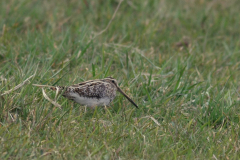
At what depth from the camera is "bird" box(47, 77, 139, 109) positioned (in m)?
4.87

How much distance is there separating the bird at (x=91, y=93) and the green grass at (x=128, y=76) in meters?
0.13

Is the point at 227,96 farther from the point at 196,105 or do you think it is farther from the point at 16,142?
the point at 16,142

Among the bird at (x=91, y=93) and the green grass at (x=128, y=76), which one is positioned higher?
the bird at (x=91, y=93)

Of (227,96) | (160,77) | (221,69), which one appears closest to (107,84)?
(160,77)

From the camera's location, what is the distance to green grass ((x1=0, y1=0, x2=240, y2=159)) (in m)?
4.30

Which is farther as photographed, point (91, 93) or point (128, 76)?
point (128, 76)

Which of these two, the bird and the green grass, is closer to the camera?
the green grass

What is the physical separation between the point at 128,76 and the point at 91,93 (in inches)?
46.1

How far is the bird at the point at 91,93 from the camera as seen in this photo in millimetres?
4867

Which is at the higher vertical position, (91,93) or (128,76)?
(91,93)

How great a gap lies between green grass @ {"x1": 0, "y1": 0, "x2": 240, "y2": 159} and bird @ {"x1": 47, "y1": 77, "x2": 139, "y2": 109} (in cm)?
13

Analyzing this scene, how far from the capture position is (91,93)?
16.3 feet

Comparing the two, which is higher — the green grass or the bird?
the bird

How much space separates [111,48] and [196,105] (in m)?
2.00
